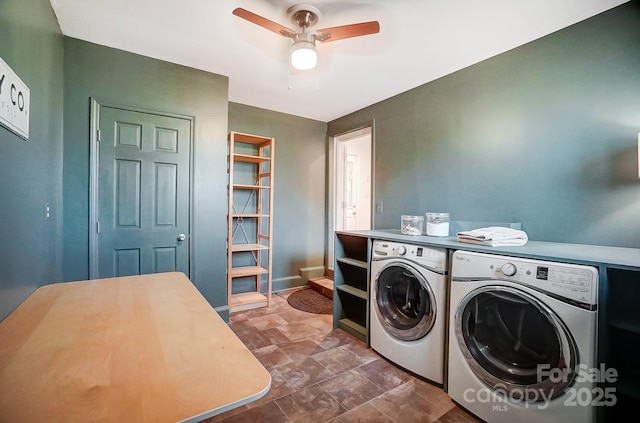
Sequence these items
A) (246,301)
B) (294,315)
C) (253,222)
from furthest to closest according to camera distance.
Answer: (253,222) < (246,301) < (294,315)

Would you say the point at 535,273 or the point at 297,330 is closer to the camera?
the point at 535,273

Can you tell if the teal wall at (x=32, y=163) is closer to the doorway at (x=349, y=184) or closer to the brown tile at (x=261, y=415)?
the brown tile at (x=261, y=415)

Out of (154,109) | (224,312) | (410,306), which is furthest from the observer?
(224,312)

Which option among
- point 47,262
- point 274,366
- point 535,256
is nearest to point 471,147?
point 535,256

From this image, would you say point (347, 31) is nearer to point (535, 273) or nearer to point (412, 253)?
point (412, 253)

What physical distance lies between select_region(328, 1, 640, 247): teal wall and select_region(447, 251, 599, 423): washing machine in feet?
2.70

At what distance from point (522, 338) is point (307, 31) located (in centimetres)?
230

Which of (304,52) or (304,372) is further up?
(304,52)

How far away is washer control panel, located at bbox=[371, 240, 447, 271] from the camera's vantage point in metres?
1.86

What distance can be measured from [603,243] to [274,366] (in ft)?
7.90

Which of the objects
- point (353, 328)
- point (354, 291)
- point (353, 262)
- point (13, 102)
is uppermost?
point (13, 102)

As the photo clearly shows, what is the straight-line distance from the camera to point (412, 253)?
2016mm

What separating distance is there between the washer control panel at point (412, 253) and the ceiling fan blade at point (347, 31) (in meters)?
1.45

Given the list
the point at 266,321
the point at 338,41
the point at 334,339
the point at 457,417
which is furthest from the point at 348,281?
the point at 338,41
